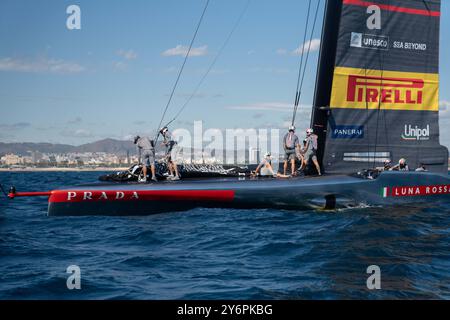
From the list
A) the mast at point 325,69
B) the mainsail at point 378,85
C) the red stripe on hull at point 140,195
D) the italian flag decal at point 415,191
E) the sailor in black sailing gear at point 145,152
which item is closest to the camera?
the red stripe on hull at point 140,195

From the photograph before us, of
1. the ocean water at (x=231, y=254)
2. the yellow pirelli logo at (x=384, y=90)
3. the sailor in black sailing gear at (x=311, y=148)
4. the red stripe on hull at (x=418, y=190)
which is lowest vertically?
the ocean water at (x=231, y=254)

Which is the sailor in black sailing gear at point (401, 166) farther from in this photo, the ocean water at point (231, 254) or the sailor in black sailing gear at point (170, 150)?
the sailor in black sailing gear at point (170, 150)

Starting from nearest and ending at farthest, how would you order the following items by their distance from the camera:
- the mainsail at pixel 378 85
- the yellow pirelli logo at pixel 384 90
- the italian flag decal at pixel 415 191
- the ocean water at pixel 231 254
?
the ocean water at pixel 231 254 < the italian flag decal at pixel 415 191 < the mainsail at pixel 378 85 < the yellow pirelli logo at pixel 384 90

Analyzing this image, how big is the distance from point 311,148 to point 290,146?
0.52m

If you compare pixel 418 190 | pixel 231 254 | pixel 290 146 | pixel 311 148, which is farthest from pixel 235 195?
pixel 418 190

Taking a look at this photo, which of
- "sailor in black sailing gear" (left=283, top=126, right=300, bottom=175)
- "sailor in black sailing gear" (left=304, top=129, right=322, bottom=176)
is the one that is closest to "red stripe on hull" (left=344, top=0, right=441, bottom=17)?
"sailor in black sailing gear" (left=304, top=129, right=322, bottom=176)

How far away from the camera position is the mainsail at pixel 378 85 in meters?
14.1

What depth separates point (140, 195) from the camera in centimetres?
1197

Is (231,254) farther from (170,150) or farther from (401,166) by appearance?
(401,166)

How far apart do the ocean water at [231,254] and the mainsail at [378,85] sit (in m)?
2.47

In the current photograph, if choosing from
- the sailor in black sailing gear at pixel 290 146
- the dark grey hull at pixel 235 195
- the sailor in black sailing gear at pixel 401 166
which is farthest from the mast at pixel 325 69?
the sailor in black sailing gear at pixel 401 166

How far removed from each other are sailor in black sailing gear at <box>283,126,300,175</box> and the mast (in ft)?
2.62

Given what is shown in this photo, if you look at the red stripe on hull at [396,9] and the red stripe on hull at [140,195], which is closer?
the red stripe on hull at [140,195]
